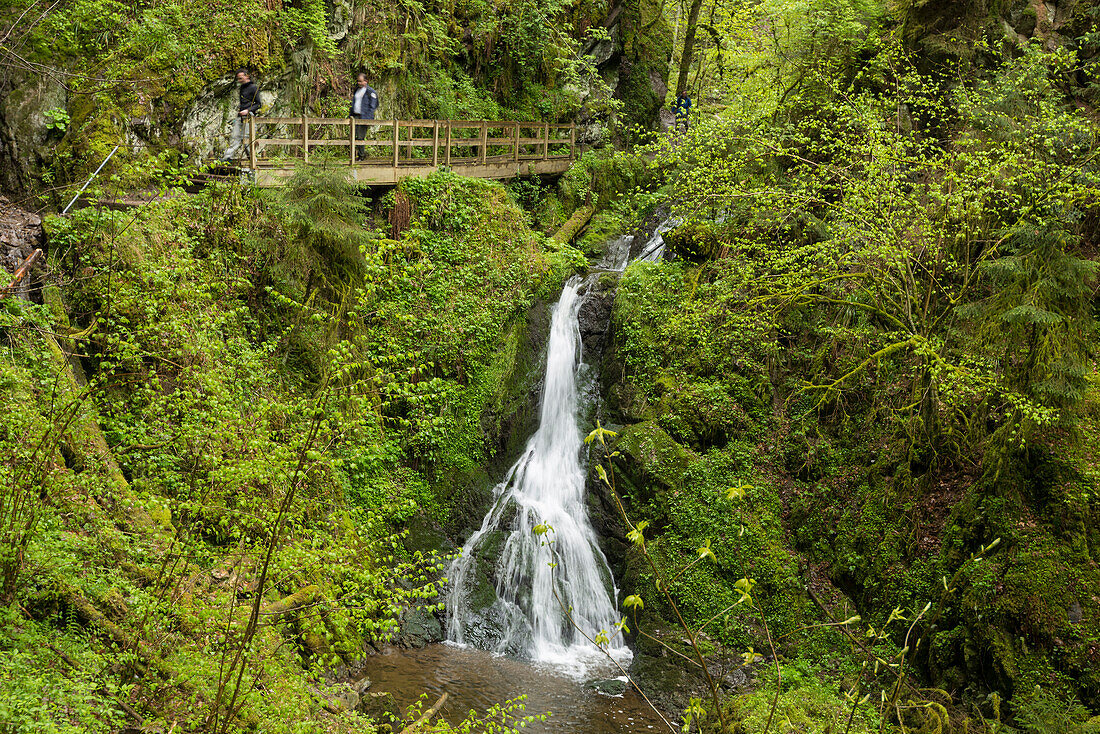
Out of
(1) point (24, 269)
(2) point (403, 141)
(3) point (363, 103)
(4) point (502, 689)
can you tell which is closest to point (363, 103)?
(3) point (363, 103)

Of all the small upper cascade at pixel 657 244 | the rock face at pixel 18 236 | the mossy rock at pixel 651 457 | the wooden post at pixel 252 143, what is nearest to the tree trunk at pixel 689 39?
the small upper cascade at pixel 657 244

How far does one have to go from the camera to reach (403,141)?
13508mm

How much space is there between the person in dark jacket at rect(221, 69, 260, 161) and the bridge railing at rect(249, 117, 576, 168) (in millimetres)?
240

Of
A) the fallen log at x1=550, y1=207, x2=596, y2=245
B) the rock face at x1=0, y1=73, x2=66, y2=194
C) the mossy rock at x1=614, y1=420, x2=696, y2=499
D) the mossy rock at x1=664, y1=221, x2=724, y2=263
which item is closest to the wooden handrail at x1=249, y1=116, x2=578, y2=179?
the fallen log at x1=550, y1=207, x2=596, y2=245

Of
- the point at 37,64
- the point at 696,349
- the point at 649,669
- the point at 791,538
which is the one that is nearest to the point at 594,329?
the point at 696,349

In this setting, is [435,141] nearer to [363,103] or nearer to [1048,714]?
[363,103]

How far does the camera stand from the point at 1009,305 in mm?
8664

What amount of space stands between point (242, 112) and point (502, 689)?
10.2 meters

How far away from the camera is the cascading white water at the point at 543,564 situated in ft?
34.4

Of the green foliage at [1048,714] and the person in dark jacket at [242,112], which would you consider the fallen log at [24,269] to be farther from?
the green foliage at [1048,714]

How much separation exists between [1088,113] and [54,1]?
14.8m

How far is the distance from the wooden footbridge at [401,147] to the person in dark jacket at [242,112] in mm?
196

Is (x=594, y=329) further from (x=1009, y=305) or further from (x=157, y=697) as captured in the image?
(x=157, y=697)

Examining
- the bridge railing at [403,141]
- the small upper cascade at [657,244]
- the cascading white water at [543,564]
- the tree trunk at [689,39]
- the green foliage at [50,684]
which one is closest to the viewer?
the green foliage at [50,684]
